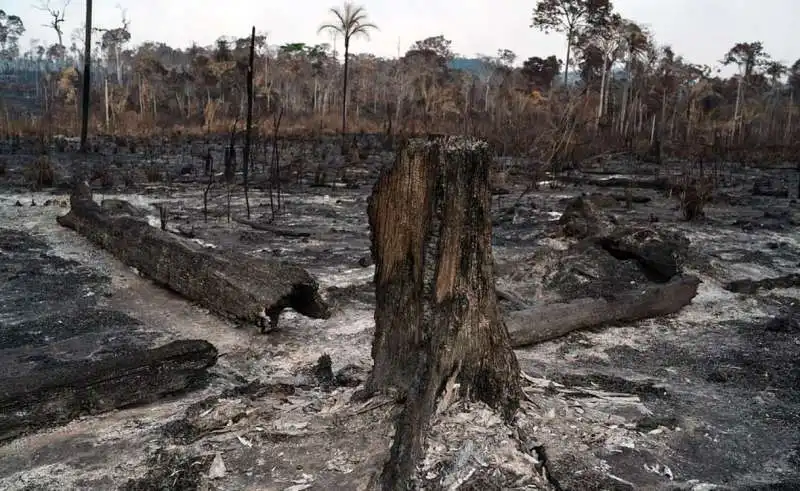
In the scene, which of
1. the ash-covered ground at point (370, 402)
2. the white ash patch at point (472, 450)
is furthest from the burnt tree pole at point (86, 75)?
the white ash patch at point (472, 450)

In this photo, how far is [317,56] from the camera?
5184 cm

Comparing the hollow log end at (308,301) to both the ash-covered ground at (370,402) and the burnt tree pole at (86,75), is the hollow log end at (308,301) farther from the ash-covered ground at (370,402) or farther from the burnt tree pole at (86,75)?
the burnt tree pole at (86,75)

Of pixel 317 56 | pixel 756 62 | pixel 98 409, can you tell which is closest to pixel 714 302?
pixel 98 409

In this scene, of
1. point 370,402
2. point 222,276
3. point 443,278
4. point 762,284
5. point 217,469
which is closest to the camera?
point 217,469

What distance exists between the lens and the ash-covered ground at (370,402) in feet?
9.17

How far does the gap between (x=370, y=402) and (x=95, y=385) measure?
146cm

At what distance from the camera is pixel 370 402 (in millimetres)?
3174

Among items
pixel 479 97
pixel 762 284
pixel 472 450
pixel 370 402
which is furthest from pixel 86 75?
pixel 479 97

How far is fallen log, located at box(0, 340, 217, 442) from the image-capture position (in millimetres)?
3146

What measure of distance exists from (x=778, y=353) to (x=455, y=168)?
319 centimetres

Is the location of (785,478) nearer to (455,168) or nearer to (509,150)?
(455,168)

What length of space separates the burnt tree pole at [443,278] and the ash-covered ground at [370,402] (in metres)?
0.15

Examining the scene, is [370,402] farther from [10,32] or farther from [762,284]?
[10,32]

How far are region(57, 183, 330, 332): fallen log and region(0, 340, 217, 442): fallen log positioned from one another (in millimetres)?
1000
